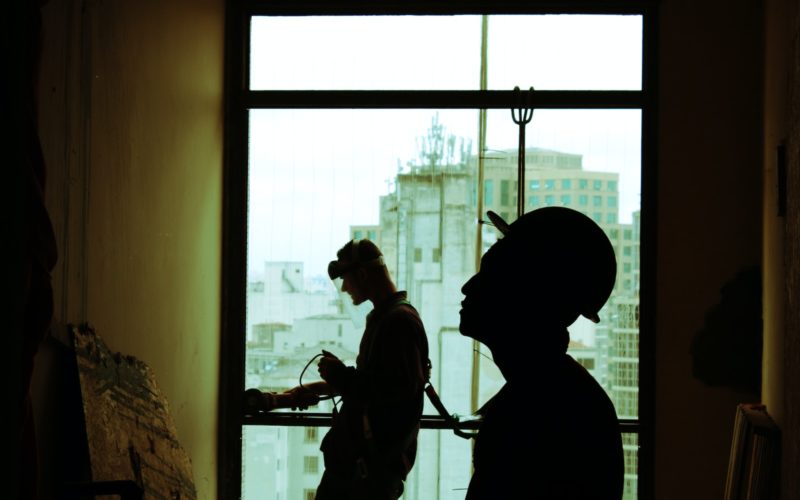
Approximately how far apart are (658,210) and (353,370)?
5.48ft

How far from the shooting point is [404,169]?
394 centimetres

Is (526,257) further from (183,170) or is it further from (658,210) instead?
(658,210)

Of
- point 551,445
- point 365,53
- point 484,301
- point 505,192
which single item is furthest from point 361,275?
point 551,445

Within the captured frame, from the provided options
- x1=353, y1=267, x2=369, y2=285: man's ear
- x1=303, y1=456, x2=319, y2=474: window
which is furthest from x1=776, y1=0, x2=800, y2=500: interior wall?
x1=303, y1=456, x2=319, y2=474: window

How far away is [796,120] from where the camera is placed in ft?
7.43

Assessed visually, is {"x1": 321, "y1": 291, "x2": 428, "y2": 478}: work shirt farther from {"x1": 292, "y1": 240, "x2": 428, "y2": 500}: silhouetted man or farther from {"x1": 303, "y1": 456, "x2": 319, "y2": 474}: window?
{"x1": 303, "y1": 456, "x2": 319, "y2": 474}: window

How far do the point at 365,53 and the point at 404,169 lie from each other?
0.63 m

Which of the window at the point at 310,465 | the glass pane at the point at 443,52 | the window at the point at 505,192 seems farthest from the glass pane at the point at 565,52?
the window at the point at 310,465

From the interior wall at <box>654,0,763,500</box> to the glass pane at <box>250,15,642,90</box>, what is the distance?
0.29m

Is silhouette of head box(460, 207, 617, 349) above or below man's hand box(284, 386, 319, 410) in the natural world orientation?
above

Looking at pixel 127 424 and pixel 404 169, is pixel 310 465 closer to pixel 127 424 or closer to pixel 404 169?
pixel 404 169

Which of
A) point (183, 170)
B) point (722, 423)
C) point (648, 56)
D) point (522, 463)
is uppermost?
point (648, 56)

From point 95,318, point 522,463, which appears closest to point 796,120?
point 522,463

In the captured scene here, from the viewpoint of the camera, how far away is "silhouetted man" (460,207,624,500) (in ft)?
3.68
